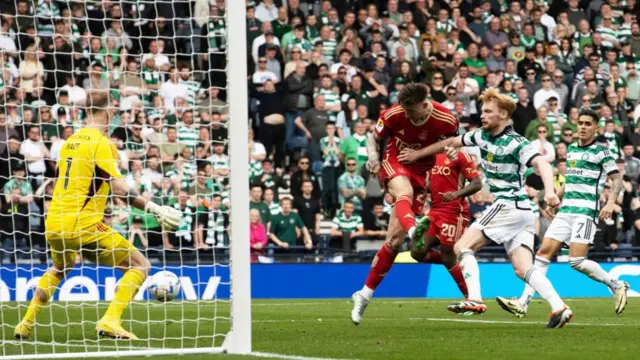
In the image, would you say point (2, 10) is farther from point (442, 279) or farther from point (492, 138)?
point (492, 138)

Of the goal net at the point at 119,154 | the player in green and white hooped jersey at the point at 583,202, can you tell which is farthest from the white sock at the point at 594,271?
the goal net at the point at 119,154

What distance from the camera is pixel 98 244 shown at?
1084 cm

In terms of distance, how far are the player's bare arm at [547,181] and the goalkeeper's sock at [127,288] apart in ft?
12.1

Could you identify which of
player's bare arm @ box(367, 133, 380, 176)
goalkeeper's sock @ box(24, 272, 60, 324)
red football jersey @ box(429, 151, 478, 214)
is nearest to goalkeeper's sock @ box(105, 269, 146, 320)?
goalkeeper's sock @ box(24, 272, 60, 324)

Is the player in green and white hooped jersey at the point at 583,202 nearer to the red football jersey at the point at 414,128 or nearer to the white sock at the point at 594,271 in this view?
the white sock at the point at 594,271

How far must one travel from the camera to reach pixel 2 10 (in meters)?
21.5

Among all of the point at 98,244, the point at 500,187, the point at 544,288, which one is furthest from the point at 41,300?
the point at 544,288

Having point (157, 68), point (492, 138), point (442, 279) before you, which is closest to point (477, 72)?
point (442, 279)

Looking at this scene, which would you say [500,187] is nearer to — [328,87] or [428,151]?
[428,151]

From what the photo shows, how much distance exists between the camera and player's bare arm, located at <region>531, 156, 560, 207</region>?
35.4ft

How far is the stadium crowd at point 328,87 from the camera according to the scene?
739 inches

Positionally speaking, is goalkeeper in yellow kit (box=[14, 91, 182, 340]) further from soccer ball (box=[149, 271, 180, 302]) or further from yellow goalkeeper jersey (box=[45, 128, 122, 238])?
soccer ball (box=[149, 271, 180, 302])

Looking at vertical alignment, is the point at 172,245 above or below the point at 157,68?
below

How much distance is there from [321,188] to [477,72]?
477cm
